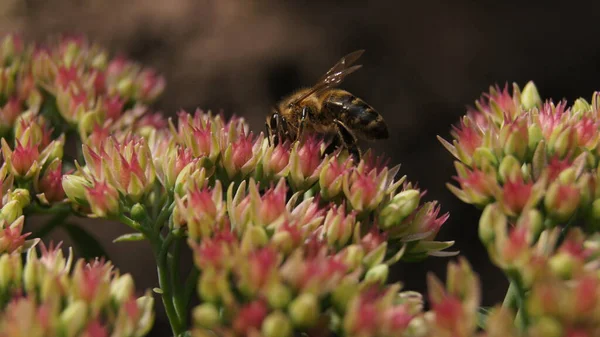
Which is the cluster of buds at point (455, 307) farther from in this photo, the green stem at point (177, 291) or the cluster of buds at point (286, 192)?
the green stem at point (177, 291)

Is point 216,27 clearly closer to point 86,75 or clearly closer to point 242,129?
point 86,75

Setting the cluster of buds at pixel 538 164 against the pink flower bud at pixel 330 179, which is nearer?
the cluster of buds at pixel 538 164

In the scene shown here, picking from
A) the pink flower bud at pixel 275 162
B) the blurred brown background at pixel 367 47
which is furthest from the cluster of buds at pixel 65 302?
the blurred brown background at pixel 367 47

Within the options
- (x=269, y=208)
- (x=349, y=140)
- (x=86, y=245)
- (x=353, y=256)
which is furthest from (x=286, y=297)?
(x=86, y=245)

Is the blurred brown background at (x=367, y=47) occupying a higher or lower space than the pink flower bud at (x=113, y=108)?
lower

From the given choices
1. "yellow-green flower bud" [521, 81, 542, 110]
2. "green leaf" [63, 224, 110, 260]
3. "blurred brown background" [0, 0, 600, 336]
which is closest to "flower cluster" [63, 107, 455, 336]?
"green leaf" [63, 224, 110, 260]

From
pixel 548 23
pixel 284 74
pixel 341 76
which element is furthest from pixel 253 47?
pixel 341 76

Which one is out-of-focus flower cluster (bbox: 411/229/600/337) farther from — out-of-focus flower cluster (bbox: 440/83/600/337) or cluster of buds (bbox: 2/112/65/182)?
cluster of buds (bbox: 2/112/65/182)

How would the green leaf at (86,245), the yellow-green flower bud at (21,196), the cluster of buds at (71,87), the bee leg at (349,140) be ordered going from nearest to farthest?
1. the yellow-green flower bud at (21,196)
2. the bee leg at (349,140)
3. the cluster of buds at (71,87)
4. the green leaf at (86,245)
